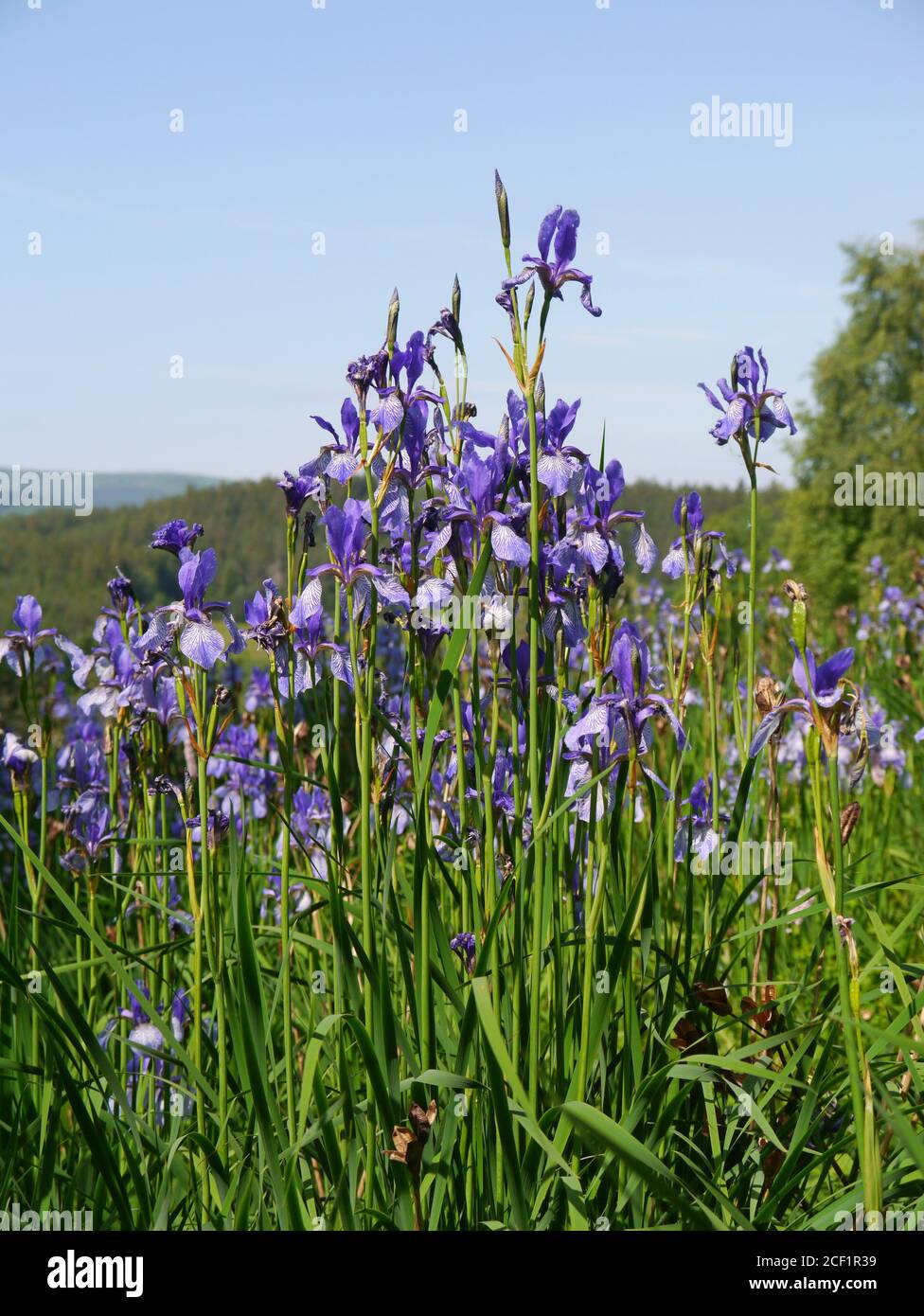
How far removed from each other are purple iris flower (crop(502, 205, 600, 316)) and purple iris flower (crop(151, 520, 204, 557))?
3.46 feet

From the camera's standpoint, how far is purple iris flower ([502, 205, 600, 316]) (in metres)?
2.46

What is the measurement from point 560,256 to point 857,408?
187ft

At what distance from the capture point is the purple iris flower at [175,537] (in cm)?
262

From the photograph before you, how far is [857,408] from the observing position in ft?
178

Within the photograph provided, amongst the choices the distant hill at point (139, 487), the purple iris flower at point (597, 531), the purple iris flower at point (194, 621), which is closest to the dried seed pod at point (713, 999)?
the purple iris flower at point (597, 531)

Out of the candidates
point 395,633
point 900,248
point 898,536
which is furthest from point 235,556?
point 900,248

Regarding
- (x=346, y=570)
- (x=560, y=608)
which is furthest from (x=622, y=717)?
(x=346, y=570)

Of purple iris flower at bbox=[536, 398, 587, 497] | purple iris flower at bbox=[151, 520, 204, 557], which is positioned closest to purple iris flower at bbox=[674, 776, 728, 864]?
purple iris flower at bbox=[536, 398, 587, 497]

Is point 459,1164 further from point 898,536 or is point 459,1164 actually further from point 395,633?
point 898,536

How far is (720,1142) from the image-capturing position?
2.83 m

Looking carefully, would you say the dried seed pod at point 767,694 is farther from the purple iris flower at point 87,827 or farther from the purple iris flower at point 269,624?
the purple iris flower at point 87,827

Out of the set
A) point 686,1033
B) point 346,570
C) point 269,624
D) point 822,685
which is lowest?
point 686,1033

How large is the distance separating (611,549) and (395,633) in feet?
23.6

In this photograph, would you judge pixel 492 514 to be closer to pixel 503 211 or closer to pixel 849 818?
pixel 503 211
